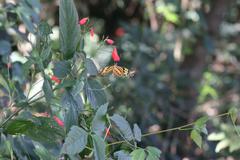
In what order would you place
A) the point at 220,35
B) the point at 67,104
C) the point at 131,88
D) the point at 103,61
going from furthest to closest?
the point at 220,35, the point at 131,88, the point at 103,61, the point at 67,104

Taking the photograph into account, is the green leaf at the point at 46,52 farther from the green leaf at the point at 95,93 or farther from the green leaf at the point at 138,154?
the green leaf at the point at 138,154

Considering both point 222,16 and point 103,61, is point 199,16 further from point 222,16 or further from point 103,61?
point 103,61

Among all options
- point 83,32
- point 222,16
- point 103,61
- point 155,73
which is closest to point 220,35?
point 222,16

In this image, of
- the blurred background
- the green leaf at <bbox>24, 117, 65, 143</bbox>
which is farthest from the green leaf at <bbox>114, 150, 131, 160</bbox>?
the blurred background

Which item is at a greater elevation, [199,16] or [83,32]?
[83,32]

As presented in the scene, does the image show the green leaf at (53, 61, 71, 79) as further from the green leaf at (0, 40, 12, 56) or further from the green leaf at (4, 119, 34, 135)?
the green leaf at (0, 40, 12, 56)

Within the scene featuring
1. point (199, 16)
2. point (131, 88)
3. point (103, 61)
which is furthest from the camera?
point (199, 16)
